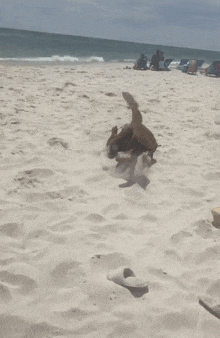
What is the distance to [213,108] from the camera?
6453 mm

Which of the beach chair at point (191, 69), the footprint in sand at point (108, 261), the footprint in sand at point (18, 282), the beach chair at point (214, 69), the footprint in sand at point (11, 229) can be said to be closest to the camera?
the footprint in sand at point (18, 282)

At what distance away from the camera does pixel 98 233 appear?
2.46 meters

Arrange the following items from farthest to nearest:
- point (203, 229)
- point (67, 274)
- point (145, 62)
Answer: point (145, 62) → point (203, 229) → point (67, 274)

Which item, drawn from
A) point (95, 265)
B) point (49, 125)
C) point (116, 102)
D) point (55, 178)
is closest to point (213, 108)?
point (116, 102)

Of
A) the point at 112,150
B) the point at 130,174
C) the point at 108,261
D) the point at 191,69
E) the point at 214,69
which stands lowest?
the point at 108,261

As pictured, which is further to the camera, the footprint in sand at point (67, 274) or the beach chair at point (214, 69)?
the beach chair at point (214, 69)

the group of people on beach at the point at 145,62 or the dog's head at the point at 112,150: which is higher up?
the group of people on beach at the point at 145,62

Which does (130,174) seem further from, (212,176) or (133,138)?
(212,176)

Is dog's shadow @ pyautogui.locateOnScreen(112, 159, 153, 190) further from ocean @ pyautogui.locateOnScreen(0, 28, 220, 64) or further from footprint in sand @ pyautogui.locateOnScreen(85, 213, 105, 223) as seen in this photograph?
ocean @ pyautogui.locateOnScreen(0, 28, 220, 64)

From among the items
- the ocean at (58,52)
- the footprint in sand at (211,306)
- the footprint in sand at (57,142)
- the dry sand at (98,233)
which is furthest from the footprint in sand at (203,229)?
the ocean at (58,52)

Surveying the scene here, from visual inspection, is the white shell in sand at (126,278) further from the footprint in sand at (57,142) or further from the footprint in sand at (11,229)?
the footprint in sand at (57,142)

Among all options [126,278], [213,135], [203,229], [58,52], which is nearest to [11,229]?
[126,278]

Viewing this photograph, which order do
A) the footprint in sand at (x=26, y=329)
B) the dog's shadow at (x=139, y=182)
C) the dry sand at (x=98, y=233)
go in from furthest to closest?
1. the dog's shadow at (x=139, y=182)
2. the dry sand at (x=98, y=233)
3. the footprint in sand at (x=26, y=329)

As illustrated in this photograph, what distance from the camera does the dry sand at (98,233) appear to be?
68.8 inches
